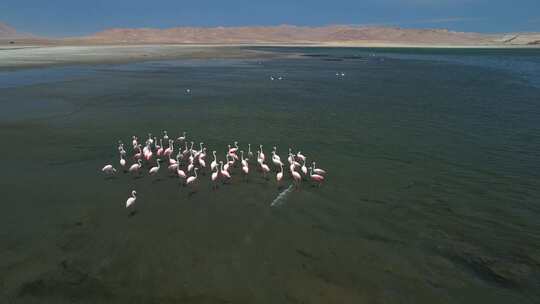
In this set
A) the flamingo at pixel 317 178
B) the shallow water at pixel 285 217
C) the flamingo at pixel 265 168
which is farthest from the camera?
the flamingo at pixel 265 168

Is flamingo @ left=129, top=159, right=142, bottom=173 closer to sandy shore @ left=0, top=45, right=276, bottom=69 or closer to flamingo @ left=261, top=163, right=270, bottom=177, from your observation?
flamingo @ left=261, top=163, right=270, bottom=177

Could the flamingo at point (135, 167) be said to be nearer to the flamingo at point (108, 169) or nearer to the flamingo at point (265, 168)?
the flamingo at point (108, 169)

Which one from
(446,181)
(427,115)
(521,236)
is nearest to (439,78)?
(427,115)

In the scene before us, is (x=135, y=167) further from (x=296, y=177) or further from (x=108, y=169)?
(x=296, y=177)

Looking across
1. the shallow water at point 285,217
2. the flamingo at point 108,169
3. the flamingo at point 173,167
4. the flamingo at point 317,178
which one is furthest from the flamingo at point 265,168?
A: the flamingo at point 108,169

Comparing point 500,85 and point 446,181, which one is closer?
point 446,181

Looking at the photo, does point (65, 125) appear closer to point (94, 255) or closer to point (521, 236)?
point (94, 255)

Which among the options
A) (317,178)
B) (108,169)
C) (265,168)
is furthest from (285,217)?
(108,169)

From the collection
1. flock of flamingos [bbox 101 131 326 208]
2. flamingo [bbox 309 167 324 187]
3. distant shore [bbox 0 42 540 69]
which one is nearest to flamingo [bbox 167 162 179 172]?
flock of flamingos [bbox 101 131 326 208]
